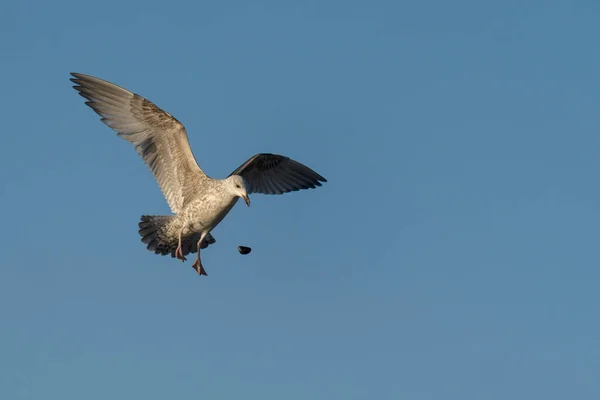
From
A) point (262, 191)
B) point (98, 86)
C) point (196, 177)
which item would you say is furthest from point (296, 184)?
point (98, 86)

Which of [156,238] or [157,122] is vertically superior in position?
[157,122]

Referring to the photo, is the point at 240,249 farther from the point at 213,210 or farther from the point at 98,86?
the point at 98,86

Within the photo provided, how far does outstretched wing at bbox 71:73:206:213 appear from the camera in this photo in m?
16.6

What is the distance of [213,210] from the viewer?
51.6 ft

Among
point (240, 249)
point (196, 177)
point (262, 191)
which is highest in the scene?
point (262, 191)

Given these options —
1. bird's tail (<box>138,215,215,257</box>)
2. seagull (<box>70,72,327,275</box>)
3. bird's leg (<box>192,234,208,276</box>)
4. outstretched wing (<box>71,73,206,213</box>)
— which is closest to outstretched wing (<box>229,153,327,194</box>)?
seagull (<box>70,72,327,275</box>)

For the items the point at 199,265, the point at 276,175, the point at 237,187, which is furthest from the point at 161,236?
the point at 276,175

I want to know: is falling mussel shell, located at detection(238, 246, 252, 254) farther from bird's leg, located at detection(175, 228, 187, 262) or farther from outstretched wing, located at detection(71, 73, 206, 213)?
outstretched wing, located at detection(71, 73, 206, 213)

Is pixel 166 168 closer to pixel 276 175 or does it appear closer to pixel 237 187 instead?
pixel 237 187

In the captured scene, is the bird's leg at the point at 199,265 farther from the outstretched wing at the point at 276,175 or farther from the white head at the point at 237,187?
the outstretched wing at the point at 276,175

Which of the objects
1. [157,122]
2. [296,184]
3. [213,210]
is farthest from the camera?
[296,184]

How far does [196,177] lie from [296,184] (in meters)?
3.28

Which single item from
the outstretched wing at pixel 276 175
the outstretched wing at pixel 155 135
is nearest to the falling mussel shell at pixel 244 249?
the outstretched wing at pixel 155 135

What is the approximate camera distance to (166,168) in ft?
55.3
